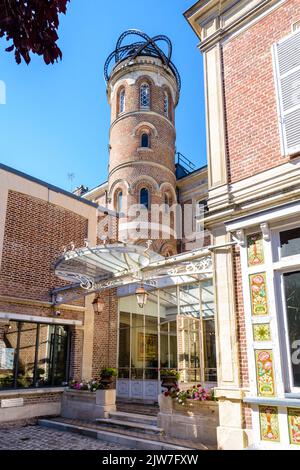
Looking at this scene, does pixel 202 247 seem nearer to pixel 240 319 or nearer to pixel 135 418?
pixel 240 319

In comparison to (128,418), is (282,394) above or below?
above

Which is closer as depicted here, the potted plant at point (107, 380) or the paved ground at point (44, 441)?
the paved ground at point (44, 441)

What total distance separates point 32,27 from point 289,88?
499 cm

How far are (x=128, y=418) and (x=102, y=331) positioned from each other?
390 cm

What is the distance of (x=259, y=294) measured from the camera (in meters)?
5.93

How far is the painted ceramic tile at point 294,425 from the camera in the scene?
5.09 meters

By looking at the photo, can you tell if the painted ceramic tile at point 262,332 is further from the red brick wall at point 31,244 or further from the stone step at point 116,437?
the red brick wall at point 31,244

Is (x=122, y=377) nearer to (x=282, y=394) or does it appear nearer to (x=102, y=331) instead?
(x=102, y=331)

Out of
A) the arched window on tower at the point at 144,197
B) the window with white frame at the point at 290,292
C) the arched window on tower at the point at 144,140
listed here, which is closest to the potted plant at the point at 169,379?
the window with white frame at the point at 290,292

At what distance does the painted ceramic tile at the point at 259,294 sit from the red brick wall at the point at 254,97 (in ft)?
6.11

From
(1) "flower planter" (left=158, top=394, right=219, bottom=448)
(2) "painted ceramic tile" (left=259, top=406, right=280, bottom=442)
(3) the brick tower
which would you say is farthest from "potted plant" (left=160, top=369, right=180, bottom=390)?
(3) the brick tower

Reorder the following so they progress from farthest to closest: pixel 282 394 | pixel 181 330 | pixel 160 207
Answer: pixel 160 207 → pixel 181 330 → pixel 282 394
